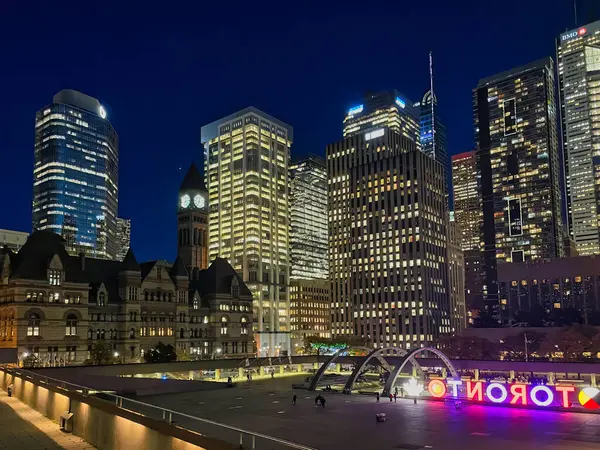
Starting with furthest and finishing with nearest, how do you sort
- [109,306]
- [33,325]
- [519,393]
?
[109,306] < [33,325] < [519,393]

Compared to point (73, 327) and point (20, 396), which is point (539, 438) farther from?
point (73, 327)

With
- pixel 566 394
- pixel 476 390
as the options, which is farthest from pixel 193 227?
pixel 566 394

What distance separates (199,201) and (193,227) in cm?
1033

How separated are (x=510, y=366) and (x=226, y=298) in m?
81.7

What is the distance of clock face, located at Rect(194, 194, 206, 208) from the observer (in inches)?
7686

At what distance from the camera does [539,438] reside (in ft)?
149

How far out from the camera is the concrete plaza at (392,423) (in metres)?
43.4

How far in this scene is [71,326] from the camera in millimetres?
118438

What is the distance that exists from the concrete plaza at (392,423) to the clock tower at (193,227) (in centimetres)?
10859

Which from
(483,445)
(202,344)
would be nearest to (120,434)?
(483,445)

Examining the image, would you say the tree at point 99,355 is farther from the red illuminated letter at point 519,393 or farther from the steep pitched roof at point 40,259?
the red illuminated letter at point 519,393

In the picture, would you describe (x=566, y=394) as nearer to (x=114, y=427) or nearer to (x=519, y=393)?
(x=519, y=393)

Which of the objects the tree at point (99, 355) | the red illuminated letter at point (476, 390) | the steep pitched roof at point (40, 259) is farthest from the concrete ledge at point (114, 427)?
the steep pitched roof at point (40, 259)

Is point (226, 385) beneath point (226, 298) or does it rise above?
beneath
